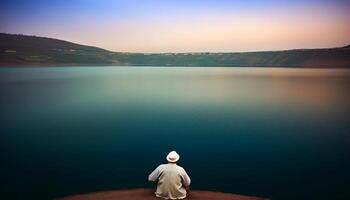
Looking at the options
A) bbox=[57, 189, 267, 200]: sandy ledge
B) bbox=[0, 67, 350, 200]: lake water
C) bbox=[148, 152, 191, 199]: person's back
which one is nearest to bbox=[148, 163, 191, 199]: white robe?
→ bbox=[148, 152, 191, 199]: person's back

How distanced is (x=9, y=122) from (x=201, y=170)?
10.4 m

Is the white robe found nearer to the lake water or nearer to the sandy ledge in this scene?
the sandy ledge

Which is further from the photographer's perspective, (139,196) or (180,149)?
(180,149)

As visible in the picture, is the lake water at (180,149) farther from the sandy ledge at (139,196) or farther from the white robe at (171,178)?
the white robe at (171,178)

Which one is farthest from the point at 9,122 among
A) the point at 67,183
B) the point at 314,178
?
the point at 314,178

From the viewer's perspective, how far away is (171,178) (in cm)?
489

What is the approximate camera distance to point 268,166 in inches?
364

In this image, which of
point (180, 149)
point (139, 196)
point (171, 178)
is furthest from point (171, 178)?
point (180, 149)

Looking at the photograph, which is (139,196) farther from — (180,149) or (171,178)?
(180,149)

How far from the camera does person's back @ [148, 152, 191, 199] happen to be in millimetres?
4879

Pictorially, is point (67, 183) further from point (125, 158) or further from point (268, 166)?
point (268, 166)

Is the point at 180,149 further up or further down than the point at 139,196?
further down

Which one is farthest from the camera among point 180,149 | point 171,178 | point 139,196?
point 180,149

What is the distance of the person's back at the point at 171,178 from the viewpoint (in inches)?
192
